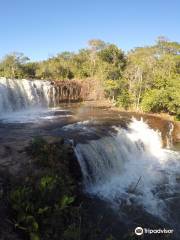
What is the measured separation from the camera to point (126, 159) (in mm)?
13812

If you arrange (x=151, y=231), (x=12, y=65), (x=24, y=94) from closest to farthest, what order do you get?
(x=151, y=231), (x=24, y=94), (x=12, y=65)

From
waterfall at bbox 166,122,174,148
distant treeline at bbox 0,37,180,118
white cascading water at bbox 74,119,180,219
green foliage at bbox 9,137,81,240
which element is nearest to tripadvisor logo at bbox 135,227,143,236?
white cascading water at bbox 74,119,180,219

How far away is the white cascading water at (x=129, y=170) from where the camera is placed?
34.4ft

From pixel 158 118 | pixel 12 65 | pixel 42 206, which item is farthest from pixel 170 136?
pixel 12 65

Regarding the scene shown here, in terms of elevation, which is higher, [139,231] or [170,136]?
[170,136]

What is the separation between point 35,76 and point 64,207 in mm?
32958

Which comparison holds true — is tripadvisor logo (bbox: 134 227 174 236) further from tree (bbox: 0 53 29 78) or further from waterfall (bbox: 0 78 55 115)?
tree (bbox: 0 53 29 78)

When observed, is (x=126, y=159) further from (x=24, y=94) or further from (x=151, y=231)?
(x=24, y=94)

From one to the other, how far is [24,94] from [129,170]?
48.5 feet

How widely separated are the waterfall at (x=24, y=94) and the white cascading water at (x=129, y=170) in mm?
11085

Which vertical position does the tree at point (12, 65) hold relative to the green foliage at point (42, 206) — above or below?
above

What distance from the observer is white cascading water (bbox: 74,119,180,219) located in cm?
1048

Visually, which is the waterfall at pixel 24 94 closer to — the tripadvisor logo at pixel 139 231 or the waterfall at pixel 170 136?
the waterfall at pixel 170 136

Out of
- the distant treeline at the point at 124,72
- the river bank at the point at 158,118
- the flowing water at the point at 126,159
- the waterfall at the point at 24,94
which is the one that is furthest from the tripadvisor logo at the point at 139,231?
the waterfall at the point at 24,94
